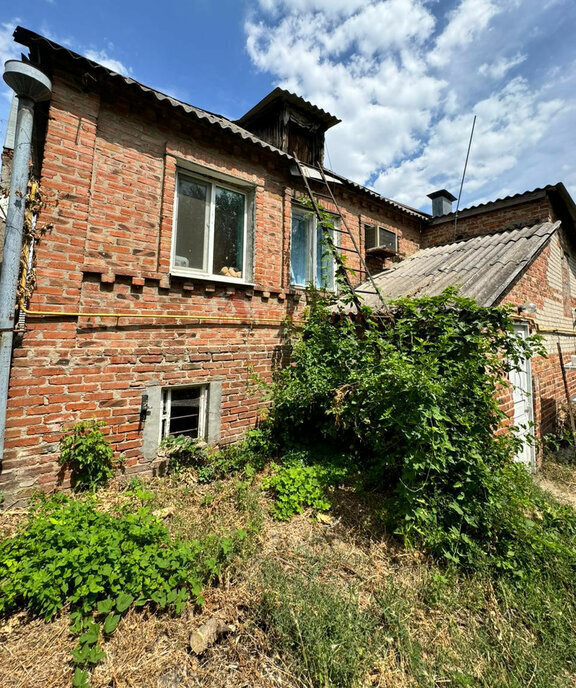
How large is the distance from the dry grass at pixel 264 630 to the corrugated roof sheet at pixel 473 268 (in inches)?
138

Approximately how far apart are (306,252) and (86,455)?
17.5 feet

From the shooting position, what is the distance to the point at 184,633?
2303 millimetres

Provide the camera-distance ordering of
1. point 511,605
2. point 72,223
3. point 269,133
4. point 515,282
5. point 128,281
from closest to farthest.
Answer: point 511,605
point 72,223
point 128,281
point 515,282
point 269,133

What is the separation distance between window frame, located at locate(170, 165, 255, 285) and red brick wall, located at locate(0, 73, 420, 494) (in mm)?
147

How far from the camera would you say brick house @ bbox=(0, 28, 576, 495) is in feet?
12.0

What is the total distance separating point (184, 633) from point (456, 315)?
4.26 metres

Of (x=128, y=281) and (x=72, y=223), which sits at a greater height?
(x=72, y=223)

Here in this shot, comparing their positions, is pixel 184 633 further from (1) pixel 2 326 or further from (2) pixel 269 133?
(2) pixel 269 133

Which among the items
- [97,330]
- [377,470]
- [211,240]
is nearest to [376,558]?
[377,470]

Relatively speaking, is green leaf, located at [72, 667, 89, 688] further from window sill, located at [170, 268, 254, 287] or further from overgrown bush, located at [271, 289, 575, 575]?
window sill, located at [170, 268, 254, 287]

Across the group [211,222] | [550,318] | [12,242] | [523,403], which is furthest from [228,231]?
[550,318]

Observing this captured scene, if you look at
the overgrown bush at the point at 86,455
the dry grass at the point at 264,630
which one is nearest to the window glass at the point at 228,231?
the overgrown bush at the point at 86,455

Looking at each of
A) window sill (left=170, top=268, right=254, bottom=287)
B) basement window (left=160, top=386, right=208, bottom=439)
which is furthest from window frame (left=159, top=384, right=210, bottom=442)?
window sill (left=170, top=268, right=254, bottom=287)

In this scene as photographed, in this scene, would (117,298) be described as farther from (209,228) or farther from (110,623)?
(110,623)
